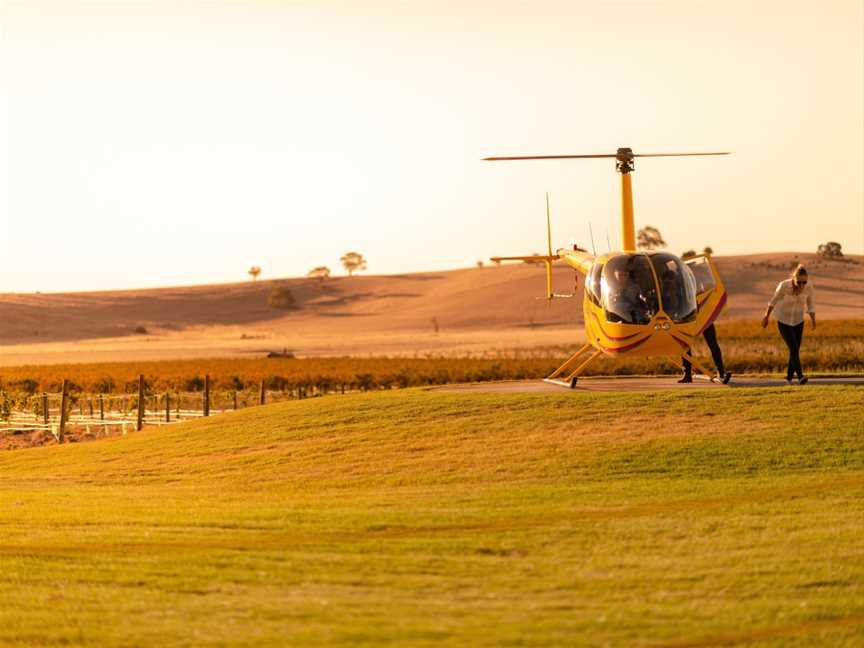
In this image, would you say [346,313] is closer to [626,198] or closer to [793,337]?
[626,198]

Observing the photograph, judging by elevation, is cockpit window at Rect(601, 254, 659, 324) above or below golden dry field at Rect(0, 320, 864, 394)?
above

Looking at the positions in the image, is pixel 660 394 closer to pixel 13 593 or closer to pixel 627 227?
pixel 627 227

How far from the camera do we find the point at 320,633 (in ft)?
31.2

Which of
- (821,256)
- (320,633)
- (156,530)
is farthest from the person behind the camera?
(821,256)

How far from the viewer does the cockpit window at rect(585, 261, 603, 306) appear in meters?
23.5

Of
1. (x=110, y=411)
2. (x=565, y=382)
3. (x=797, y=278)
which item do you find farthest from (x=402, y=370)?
(x=797, y=278)

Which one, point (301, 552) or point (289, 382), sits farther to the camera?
point (289, 382)

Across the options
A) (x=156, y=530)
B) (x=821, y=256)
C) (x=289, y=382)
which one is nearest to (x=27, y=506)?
(x=156, y=530)

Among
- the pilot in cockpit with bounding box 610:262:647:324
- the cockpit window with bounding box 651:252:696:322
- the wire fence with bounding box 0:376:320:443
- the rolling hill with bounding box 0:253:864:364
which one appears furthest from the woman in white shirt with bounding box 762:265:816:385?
the rolling hill with bounding box 0:253:864:364

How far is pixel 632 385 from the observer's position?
25.8 metres

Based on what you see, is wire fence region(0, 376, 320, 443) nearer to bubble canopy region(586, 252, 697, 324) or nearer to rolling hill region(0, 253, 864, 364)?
bubble canopy region(586, 252, 697, 324)

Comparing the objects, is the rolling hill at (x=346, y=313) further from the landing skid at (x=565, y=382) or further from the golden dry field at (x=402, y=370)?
the landing skid at (x=565, y=382)

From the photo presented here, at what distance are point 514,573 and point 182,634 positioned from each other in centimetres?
283

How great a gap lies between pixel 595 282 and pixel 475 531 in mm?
10992
